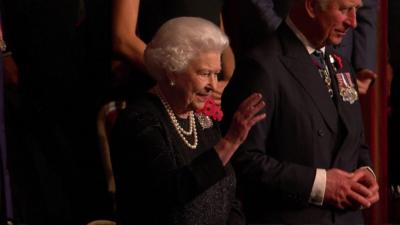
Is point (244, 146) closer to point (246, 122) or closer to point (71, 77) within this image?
point (246, 122)

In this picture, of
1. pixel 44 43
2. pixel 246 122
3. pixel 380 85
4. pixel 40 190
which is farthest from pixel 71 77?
pixel 380 85

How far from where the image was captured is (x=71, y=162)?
2.99 metres

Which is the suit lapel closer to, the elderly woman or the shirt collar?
the shirt collar

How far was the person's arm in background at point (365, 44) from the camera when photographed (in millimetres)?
3205

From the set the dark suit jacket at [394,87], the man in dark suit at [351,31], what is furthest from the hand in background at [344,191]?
the dark suit jacket at [394,87]

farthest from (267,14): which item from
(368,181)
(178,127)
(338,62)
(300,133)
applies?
(178,127)

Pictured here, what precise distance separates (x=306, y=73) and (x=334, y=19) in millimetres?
198

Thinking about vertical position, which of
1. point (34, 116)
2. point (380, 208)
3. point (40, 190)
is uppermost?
point (34, 116)

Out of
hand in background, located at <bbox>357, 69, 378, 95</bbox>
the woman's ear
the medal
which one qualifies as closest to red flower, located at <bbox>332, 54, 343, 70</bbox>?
the medal

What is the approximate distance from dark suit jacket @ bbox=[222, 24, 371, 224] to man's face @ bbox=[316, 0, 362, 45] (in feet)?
0.28

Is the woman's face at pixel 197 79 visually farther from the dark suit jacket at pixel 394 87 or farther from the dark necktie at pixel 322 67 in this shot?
the dark suit jacket at pixel 394 87

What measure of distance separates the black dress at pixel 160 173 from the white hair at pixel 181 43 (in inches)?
4.7

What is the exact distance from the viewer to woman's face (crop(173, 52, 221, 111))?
2.27 meters

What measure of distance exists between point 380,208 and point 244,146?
1.58 metres
